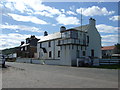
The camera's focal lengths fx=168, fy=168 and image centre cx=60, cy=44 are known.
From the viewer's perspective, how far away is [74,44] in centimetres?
3578

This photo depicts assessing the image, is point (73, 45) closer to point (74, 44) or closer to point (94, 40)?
point (74, 44)

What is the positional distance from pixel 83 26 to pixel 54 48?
10.0 meters

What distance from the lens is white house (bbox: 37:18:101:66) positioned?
117 feet

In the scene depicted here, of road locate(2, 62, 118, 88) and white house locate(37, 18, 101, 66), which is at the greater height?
white house locate(37, 18, 101, 66)

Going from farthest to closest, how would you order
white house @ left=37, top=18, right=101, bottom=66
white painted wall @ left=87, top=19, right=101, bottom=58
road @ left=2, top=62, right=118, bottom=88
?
1. white painted wall @ left=87, top=19, right=101, bottom=58
2. white house @ left=37, top=18, right=101, bottom=66
3. road @ left=2, top=62, right=118, bottom=88

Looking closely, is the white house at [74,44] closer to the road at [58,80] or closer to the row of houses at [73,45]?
the row of houses at [73,45]

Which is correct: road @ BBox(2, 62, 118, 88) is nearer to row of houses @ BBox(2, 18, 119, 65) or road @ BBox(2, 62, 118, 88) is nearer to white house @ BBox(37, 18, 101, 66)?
white house @ BBox(37, 18, 101, 66)

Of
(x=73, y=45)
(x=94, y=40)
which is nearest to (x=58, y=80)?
(x=73, y=45)

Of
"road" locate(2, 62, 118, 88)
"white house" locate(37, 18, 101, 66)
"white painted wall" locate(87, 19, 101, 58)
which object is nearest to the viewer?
"road" locate(2, 62, 118, 88)

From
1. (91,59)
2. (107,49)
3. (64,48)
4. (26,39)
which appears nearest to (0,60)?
(64,48)

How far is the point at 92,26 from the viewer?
44.1 meters

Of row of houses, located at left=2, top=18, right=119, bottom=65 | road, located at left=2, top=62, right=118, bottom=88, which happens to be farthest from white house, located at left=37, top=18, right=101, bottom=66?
road, located at left=2, top=62, right=118, bottom=88

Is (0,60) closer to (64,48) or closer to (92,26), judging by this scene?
(64,48)

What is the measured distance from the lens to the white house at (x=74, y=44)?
3569 cm
